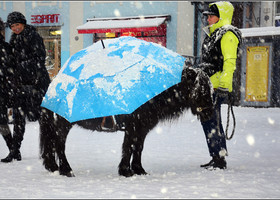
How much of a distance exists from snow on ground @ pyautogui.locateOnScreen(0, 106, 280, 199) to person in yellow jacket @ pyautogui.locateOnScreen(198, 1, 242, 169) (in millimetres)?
299

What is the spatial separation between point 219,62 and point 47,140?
2117mm

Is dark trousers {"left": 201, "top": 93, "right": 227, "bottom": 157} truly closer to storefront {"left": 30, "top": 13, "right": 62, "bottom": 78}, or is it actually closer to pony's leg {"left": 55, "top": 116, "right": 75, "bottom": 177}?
pony's leg {"left": 55, "top": 116, "right": 75, "bottom": 177}

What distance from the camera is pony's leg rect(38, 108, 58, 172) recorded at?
14.0ft

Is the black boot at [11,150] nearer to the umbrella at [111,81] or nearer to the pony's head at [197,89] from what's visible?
the umbrella at [111,81]

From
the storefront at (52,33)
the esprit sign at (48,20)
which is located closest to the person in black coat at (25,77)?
the storefront at (52,33)

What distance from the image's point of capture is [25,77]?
17.0 ft

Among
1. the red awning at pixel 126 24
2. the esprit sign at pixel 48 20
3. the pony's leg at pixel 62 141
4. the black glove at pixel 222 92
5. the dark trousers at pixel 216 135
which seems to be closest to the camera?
the pony's leg at pixel 62 141

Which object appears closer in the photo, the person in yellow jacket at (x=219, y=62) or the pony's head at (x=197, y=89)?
the pony's head at (x=197, y=89)

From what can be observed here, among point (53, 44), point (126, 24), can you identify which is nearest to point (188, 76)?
point (126, 24)

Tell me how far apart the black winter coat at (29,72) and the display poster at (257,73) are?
1028cm

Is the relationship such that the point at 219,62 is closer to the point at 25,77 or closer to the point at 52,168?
the point at 52,168

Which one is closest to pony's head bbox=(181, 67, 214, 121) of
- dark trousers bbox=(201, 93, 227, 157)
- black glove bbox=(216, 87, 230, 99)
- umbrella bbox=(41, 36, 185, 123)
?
umbrella bbox=(41, 36, 185, 123)

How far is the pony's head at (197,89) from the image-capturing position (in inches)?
158

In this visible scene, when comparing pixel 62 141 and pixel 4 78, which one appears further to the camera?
pixel 4 78
